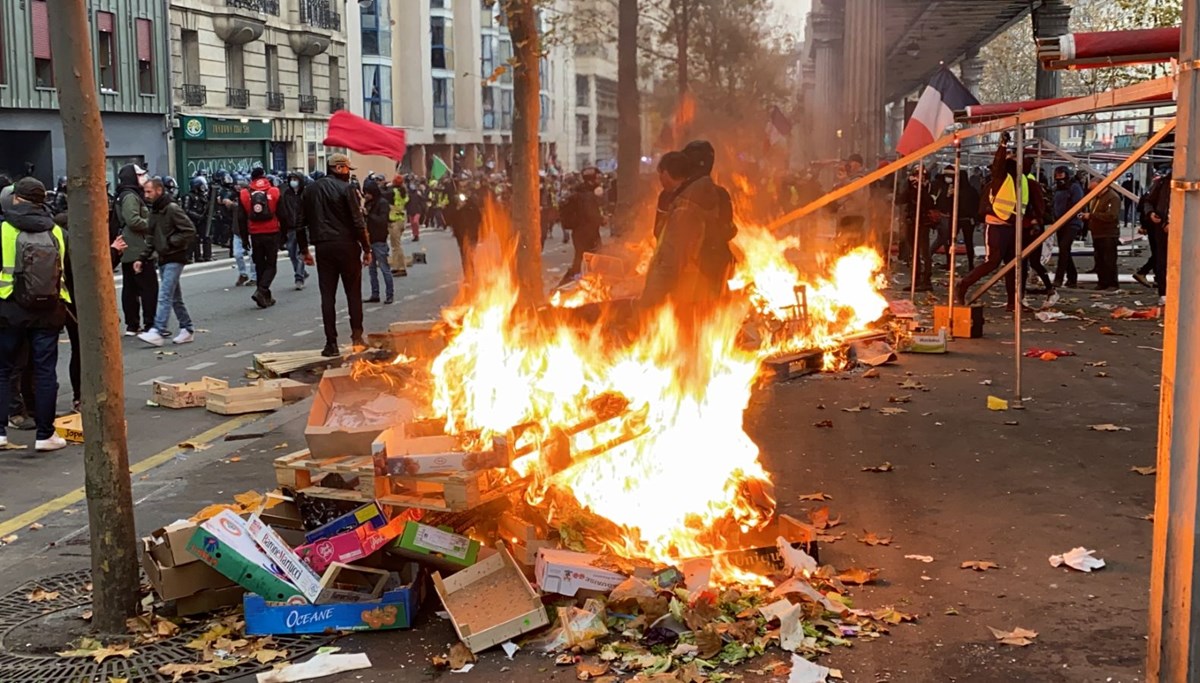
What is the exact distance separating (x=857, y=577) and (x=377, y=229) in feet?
46.7

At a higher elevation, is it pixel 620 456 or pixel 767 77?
pixel 767 77

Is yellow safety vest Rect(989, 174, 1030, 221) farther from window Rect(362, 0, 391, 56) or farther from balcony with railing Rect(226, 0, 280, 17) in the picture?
window Rect(362, 0, 391, 56)

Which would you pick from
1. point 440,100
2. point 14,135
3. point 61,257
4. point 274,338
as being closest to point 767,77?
point 440,100

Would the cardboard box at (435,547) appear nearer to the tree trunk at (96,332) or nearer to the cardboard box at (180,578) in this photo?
the cardboard box at (180,578)

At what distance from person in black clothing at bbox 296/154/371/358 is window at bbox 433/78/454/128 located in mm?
56791

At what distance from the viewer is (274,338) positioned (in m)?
15.5

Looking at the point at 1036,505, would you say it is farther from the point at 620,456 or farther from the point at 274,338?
the point at 274,338

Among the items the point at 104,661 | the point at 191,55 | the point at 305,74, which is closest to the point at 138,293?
the point at 104,661

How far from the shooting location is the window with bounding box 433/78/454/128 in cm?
6925

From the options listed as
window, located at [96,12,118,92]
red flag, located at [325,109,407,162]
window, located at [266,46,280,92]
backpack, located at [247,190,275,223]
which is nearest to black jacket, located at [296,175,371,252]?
red flag, located at [325,109,407,162]

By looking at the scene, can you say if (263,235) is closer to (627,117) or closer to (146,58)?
(627,117)

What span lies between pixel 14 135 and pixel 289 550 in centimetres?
3134

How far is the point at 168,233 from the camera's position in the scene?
1485 centimetres

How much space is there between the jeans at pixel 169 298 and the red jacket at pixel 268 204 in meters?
3.86
